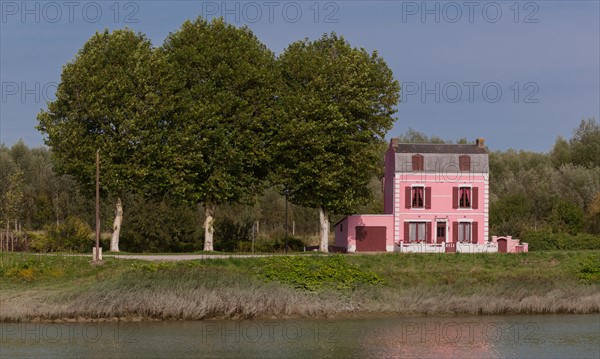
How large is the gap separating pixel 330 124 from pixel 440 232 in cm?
1407

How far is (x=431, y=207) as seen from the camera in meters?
74.1

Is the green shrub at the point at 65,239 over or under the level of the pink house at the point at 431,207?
under

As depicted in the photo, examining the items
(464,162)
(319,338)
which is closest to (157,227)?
(464,162)

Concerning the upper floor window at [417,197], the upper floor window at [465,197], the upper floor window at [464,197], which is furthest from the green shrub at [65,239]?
the upper floor window at [464,197]

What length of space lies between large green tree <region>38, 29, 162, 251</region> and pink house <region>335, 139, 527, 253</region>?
18426 millimetres

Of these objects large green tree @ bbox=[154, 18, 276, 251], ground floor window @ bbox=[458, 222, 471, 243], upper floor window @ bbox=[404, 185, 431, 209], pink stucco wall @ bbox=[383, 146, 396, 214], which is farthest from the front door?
large green tree @ bbox=[154, 18, 276, 251]

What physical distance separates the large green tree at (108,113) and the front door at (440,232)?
77.0 feet

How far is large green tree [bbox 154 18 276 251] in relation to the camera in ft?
218

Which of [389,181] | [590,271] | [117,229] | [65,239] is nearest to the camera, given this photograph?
[590,271]

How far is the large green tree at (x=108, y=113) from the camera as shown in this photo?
6569cm

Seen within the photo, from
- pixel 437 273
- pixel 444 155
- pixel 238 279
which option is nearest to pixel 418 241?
pixel 444 155

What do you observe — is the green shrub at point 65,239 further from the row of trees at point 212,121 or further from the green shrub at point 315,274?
Result: the green shrub at point 315,274

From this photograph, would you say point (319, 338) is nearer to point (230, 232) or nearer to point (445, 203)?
point (445, 203)

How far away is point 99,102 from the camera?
6569cm
